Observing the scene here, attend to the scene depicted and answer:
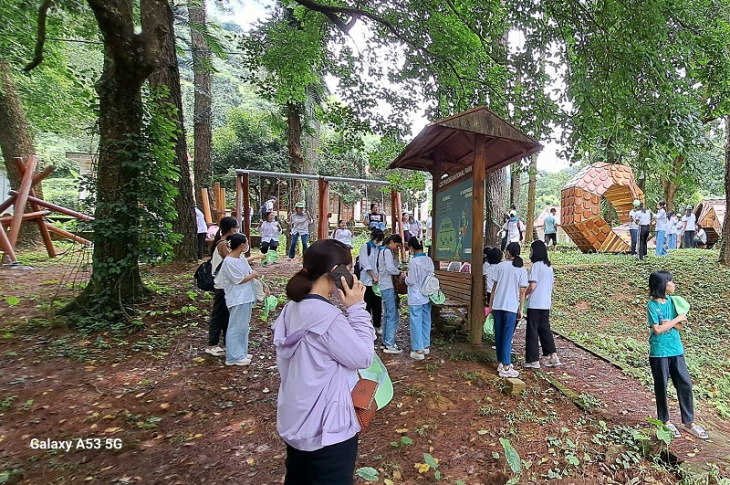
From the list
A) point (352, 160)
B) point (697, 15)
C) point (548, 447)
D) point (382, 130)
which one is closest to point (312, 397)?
point (548, 447)

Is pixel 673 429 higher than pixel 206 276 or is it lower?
lower

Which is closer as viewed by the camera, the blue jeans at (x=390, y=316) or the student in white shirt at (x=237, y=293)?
the student in white shirt at (x=237, y=293)

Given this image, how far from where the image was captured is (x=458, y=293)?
5.94m

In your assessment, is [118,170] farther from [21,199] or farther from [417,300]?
[21,199]

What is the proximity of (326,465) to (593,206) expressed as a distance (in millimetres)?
16247

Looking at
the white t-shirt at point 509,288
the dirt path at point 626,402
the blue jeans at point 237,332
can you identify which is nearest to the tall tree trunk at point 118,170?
the blue jeans at point 237,332

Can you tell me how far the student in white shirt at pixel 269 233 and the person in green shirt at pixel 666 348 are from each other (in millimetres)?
9418

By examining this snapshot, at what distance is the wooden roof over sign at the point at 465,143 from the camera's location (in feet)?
17.0

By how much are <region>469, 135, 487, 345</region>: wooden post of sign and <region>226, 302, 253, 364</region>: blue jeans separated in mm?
3134

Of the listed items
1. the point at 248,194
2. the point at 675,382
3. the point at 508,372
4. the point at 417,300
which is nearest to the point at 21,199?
the point at 248,194

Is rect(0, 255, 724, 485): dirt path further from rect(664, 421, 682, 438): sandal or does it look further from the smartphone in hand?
the smartphone in hand

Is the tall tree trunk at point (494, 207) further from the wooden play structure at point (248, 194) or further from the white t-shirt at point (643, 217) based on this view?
the white t-shirt at point (643, 217)

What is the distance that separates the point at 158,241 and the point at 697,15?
27.6ft

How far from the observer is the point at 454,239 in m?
6.32
